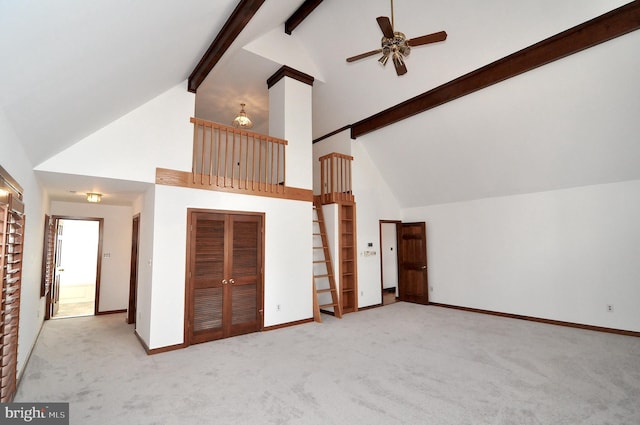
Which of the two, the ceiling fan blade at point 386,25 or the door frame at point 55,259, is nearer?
the ceiling fan blade at point 386,25

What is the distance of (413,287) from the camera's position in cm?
766

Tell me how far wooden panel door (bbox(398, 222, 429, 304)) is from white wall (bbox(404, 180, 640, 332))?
0.81 ft

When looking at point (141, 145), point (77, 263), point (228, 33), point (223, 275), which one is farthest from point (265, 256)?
point (77, 263)

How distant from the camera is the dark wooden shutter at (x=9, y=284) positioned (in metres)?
2.38

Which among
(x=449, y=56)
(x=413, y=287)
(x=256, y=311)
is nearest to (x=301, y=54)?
(x=449, y=56)

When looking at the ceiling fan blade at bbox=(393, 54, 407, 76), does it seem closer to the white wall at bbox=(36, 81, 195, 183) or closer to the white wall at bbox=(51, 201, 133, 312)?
the white wall at bbox=(36, 81, 195, 183)

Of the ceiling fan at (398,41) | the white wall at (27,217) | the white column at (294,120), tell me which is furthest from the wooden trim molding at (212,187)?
the ceiling fan at (398,41)

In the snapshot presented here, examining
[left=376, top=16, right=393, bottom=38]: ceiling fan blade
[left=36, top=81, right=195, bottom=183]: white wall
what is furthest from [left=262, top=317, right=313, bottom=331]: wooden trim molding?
[left=376, top=16, right=393, bottom=38]: ceiling fan blade

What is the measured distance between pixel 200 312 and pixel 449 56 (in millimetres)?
5589

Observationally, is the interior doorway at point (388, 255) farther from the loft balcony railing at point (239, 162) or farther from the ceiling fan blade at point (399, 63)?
the ceiling fan blade at point (399, 63)

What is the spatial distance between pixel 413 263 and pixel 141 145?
6.27 meters

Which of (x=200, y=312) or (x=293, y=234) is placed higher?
(x=293, y=234)

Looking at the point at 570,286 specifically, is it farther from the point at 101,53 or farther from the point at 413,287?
the point at 101,53

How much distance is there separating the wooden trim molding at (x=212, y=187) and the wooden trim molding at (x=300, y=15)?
10.6 ft
